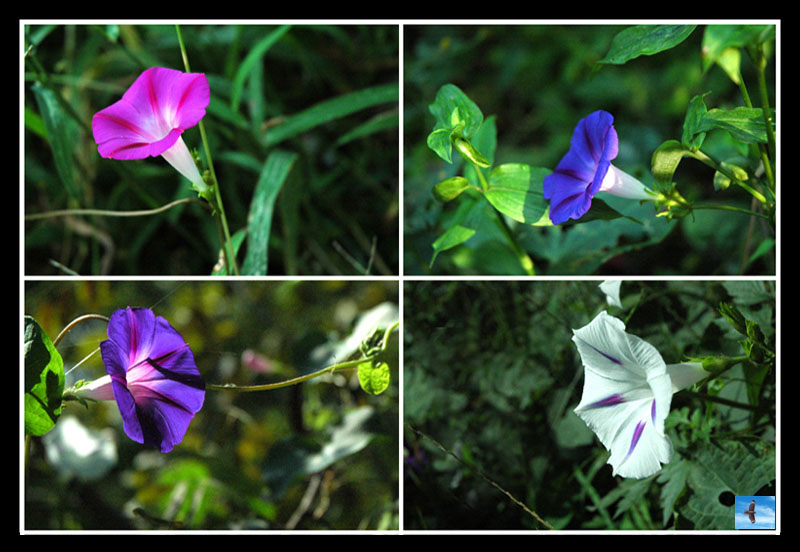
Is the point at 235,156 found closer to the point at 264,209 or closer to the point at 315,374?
the point at 264,209

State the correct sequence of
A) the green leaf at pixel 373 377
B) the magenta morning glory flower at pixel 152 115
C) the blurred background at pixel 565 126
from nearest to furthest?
1. the magenta morning glory flower at pixel 152 115
2. the green leaf at pixel 373 377
3. the blurred background at pixel 565 126

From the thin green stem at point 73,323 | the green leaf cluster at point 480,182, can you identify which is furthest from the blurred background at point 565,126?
the thin green stem at point 73,323

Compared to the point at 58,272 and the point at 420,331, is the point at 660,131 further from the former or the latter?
the point at 58,272

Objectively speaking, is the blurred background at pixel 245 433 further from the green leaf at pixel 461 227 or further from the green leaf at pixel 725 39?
the green leaf at pixel 725 39

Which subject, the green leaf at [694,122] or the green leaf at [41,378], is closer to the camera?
the green leaf at [694,122]

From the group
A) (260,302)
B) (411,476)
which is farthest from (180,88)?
(411,476)

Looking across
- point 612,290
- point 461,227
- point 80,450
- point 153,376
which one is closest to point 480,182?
point 461,227
